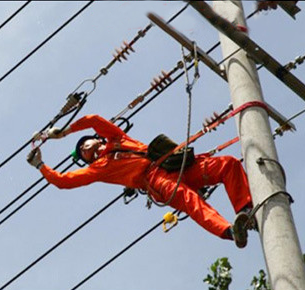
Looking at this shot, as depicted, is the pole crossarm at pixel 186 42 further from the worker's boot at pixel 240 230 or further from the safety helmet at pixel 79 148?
the safety helmet at pixel 79 148

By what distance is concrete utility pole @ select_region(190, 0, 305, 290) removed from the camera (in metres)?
5.89

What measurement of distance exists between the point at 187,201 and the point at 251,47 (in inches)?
52.5

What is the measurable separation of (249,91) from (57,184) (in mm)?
2200

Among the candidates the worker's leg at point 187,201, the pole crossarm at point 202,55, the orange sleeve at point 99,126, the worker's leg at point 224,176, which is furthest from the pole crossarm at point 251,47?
the orange sleeve at point 99,126

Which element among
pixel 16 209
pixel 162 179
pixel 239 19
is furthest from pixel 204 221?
pixel 16 209

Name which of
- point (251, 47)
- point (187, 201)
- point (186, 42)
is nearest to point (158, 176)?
point (187, 201)

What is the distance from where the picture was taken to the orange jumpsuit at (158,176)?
7238mm

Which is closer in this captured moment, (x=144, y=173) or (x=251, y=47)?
(x=251, y=47)

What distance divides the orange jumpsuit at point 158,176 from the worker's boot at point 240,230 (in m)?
0.27

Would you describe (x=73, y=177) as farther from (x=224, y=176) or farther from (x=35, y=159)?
(x=224, y=176)

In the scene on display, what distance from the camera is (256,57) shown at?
6.83m

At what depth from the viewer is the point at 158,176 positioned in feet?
26.0

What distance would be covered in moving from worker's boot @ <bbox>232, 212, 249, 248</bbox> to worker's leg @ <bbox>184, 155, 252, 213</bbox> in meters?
0.47

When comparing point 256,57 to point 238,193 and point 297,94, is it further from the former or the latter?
point 238,193
